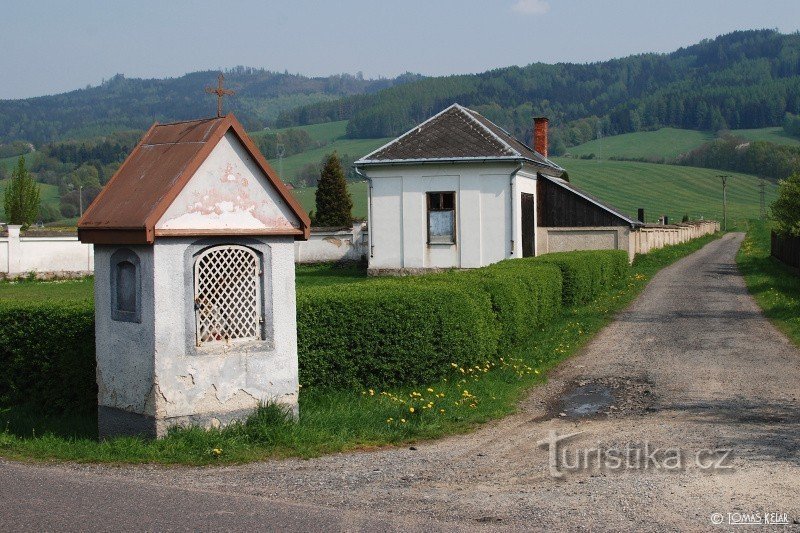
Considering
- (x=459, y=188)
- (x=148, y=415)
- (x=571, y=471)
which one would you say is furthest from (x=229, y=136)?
(x=459, y=188)

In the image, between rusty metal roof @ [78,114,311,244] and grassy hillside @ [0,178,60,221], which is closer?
rusty metal roof @ [78,114,311,244]

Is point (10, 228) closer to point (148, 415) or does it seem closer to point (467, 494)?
point (148, 415)

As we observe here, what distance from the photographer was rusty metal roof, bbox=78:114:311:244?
938 cm

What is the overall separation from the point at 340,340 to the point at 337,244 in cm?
3167

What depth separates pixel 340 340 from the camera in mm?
11875

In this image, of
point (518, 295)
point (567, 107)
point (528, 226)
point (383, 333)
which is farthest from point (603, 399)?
point (567, 107)

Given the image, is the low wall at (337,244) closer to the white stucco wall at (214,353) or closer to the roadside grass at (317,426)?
the roadside grass at (317,426)

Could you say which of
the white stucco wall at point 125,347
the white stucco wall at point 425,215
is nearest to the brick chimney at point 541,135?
the white stucco wall at point 425,215

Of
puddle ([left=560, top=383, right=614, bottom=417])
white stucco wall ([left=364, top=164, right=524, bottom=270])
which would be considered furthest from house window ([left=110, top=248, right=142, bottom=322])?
white stucco wall ([left=364, top=164, right=524, bottom=270])

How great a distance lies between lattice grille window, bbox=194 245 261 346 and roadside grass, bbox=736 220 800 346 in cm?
1083

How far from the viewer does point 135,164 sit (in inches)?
415

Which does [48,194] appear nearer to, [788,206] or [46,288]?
[46,288]

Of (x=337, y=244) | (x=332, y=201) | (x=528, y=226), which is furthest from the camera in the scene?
(x=332, y=201)

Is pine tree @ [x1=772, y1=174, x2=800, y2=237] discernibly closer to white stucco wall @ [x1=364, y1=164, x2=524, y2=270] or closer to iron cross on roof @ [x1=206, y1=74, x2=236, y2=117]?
white stucco wall @ [x1=364, y1=164, x2=524, y2=270]
